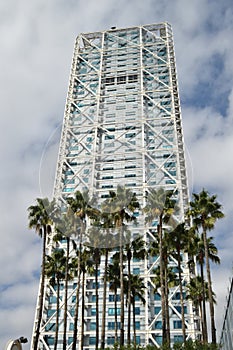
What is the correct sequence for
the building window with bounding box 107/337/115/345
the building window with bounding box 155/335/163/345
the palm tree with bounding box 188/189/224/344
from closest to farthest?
the palm tree with bounding box 188/189/224/344
the building window with bounding box 155/335/163/345
the building window with bounding box 107/337/115/345

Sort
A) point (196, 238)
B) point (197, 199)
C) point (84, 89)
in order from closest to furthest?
1. point (197, 199)
2. point (196, 238)
3. point (84, 89)

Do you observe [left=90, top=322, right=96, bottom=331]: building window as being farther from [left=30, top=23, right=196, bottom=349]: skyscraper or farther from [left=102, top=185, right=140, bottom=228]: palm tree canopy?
[left=102, top=185, right=140, bottom=228]: palm tree canopy

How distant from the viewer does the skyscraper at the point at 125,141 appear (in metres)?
52.4

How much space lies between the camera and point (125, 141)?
65.7m

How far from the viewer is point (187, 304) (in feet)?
168

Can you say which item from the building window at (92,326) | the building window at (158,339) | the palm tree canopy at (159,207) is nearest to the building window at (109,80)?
the building window at (92,326)

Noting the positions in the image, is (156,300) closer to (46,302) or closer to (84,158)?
(46,302)

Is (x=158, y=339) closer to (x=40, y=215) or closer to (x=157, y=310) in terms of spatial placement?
(x=157, y=310)

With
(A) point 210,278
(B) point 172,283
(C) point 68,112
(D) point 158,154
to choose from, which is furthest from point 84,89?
(A) point 210,278

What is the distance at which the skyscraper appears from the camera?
52.4 metres

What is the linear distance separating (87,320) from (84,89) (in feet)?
131

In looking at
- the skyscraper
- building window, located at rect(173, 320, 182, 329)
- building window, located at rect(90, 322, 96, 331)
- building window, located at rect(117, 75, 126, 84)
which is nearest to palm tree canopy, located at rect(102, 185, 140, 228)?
the skyscraper

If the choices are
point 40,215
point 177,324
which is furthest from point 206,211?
point 177,324

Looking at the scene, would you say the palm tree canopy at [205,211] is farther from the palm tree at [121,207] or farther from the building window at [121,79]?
the building window at [121,79]
